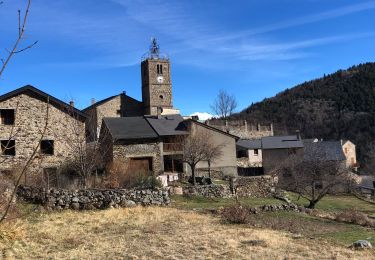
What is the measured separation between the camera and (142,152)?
38094 mm

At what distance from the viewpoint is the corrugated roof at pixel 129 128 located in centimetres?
3769

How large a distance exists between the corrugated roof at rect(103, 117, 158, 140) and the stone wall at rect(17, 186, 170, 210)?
689 inches

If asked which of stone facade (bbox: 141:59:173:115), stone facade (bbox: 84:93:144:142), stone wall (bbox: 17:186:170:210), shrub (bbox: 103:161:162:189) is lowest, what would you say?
stone wall (bbox: 17:186:170:210)

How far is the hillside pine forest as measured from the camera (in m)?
97.3

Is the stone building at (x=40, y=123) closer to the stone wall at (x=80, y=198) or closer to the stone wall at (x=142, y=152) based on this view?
the stone wall at (x=142, y=152)

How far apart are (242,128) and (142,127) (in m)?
29.2

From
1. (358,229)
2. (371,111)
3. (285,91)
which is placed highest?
(285,91)

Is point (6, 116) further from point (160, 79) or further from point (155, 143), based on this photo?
point (160, 79)

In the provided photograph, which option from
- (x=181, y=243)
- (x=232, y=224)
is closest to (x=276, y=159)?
(x=232, y=224)

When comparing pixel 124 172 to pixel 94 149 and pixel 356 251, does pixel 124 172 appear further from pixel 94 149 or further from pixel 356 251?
pixel 356 251

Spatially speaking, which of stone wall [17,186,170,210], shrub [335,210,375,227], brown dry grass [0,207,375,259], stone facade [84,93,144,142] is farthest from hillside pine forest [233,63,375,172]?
brown dry grass [0,207,375,259]

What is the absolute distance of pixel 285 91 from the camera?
14275cm

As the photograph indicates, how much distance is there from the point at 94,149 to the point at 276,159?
33.3 m

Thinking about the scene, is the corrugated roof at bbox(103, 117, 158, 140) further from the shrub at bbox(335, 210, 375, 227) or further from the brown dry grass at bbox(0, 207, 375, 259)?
the brown dry grass at bbox(0, 207, 375, 259)
